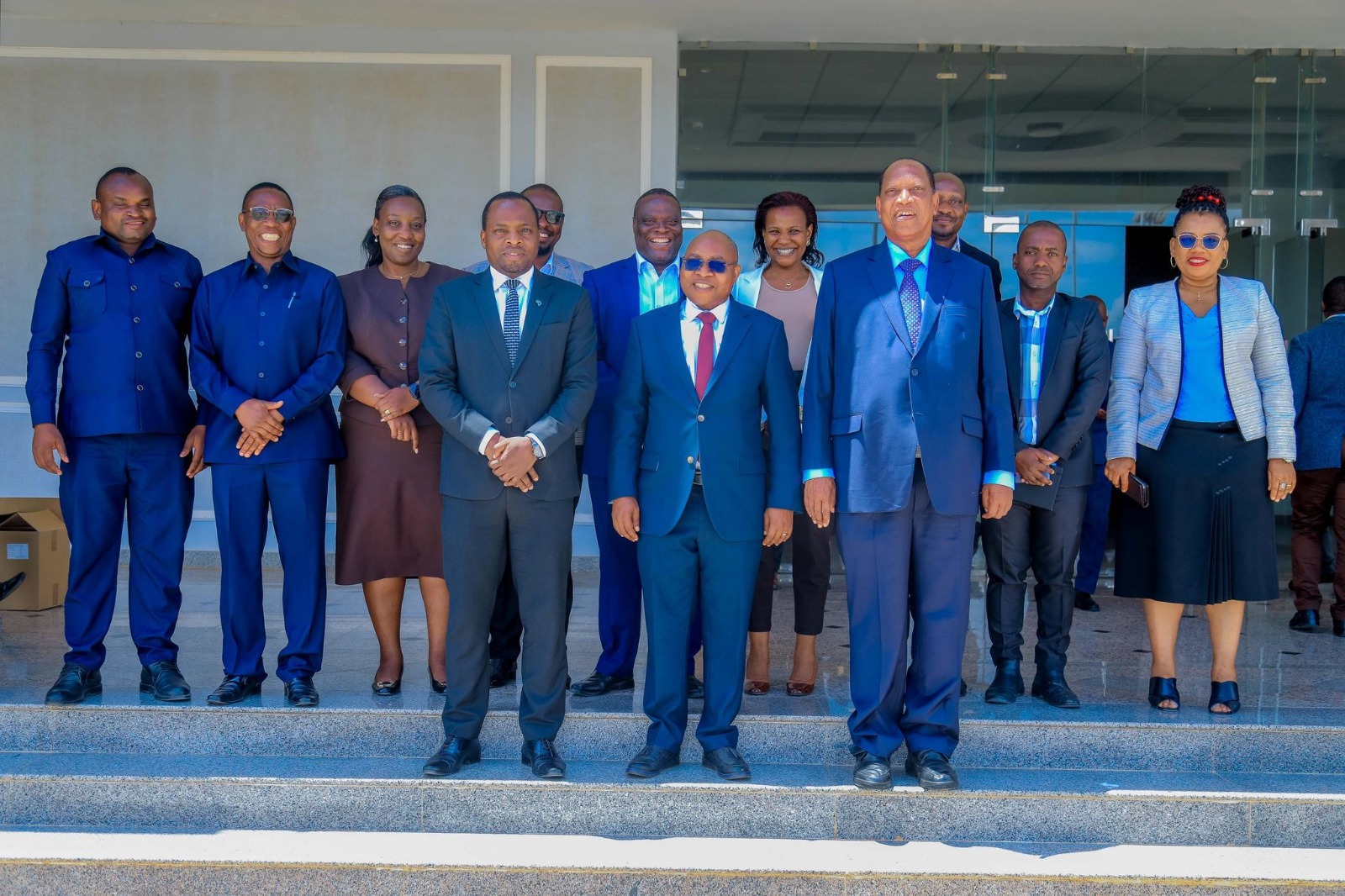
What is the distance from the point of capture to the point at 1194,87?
28.3 ft

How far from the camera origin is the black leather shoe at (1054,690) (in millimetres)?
4590

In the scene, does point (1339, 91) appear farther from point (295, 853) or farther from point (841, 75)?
point (295, 853)

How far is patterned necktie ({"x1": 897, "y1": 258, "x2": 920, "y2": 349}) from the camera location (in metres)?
3.95

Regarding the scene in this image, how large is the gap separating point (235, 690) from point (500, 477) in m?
1.41

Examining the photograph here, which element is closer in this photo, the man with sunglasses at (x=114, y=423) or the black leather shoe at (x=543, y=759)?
the black leather shoe at (x=543, y=759)

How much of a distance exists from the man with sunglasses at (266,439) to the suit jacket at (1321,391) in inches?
204

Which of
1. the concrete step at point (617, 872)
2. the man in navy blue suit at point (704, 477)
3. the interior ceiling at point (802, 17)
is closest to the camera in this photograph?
the concrete step at point (617, 872)

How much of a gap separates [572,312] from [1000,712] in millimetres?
2156

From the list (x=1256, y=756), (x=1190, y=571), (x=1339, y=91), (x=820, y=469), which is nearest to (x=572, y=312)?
(x=820, y=469)

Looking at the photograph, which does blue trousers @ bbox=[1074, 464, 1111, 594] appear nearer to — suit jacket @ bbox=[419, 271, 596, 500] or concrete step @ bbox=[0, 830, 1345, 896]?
concrete step @ bbox=[0, 830, 1345, 896]

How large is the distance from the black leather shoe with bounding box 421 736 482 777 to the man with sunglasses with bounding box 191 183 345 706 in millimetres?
689

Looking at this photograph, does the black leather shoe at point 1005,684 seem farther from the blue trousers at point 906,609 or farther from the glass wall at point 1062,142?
the glass wall at point 1062,142

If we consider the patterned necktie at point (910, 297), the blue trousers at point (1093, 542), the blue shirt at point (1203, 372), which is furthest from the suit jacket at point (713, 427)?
the blue trousers at point (1093, 542)

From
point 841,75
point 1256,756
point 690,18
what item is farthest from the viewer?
point 841,75
